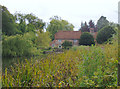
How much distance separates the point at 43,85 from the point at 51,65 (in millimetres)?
1608

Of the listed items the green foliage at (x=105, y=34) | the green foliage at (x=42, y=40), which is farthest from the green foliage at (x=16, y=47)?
the green foliage at (x=105, y=34)

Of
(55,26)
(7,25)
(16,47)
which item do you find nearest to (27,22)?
(55,26)

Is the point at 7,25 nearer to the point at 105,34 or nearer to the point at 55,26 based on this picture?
A: the point at 55,26

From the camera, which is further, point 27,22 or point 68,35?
point 27,22

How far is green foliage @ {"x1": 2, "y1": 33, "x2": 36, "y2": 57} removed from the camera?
14070 mm

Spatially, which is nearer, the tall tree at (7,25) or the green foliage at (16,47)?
the green foliage at (16,47)

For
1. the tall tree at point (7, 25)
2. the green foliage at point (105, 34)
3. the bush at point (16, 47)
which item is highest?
the tall tree at point (7, 25)

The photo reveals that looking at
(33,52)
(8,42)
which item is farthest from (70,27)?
(8,42)

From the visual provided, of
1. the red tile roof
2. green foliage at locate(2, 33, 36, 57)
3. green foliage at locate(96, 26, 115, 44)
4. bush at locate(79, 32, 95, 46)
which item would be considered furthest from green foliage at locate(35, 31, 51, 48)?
green foliage at locate(96, 26, 115, 44)

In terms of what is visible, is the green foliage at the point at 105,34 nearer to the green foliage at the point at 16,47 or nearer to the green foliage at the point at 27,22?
the green foliage at the point at 16,47

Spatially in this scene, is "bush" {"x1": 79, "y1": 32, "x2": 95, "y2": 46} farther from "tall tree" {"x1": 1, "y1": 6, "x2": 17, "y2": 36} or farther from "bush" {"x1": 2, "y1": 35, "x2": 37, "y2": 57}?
"tall tree" {"x1": 1, "y1": 6, "x2": 17, "y2": 36}

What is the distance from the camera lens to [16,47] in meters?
14.6

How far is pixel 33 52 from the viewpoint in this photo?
1569cm

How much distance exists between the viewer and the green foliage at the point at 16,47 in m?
14.1
